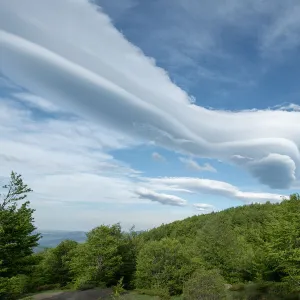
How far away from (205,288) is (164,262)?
3031 cm

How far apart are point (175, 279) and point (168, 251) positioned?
4.91 metres

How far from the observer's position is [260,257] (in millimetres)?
58219

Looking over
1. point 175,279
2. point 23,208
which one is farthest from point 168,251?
point 23,208

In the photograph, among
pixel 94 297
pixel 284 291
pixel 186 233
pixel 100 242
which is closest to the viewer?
pixel 284 291

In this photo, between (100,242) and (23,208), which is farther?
(100,242)

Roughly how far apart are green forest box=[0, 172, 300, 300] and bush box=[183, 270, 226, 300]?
0.08m

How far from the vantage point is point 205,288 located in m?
28.6

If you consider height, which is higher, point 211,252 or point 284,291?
point 211,252

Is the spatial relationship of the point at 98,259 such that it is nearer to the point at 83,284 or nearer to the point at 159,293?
the point at 83,284

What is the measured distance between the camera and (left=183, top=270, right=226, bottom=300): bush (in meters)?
28.4

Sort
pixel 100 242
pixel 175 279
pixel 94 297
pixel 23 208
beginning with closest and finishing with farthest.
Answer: pixel 23 208, pixel 94 297, pixel 175 279, pixel 100 242

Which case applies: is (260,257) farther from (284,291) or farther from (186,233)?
(186,233)

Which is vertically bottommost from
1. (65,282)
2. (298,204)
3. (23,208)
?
(65,282)

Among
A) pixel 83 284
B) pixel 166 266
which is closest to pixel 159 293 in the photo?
pixel 166 266
